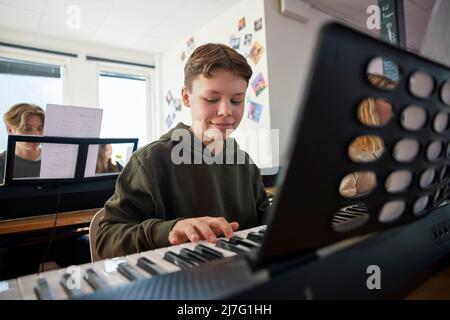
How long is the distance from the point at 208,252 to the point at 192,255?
2 centimetres

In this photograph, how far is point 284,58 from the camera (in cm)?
255

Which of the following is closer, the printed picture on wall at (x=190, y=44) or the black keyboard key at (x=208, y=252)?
the black keyboard key at (x=208, y=252)

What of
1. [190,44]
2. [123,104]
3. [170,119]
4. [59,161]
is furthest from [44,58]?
[59,161]

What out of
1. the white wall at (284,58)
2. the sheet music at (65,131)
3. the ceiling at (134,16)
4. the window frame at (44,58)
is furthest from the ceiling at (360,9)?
the window frame at (44,58)

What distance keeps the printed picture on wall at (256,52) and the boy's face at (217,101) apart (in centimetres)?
178

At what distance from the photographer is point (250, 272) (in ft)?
0.82

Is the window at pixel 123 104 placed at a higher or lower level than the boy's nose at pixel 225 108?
higher

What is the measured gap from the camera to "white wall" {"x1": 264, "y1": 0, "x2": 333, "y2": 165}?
245 cm

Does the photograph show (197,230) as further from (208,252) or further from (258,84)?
(258,84)

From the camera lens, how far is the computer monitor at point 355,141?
0.20 m

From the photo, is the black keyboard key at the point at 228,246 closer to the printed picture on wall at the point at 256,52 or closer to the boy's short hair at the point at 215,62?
the boy's short hair at the point at 215,62

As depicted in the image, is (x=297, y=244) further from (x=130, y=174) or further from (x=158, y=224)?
(x=130, y=174)
